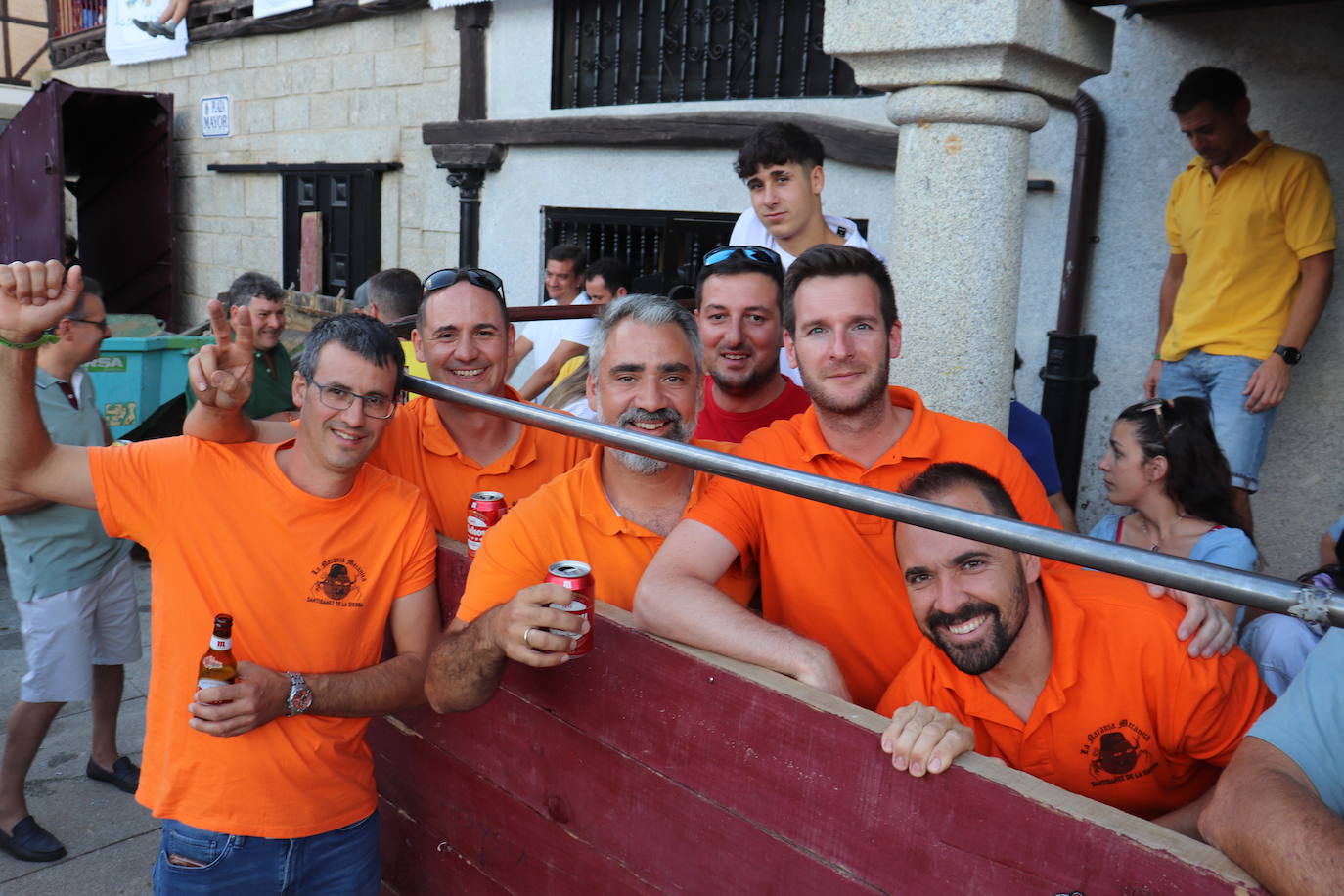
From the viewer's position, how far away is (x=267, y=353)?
16.7 ft

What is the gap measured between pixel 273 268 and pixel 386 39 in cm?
317

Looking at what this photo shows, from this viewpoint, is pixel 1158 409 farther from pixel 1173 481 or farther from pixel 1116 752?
pixel 1116 752

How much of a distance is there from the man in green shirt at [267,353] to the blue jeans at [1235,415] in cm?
392

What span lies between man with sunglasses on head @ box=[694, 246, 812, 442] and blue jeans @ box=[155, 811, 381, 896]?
152 centimetres

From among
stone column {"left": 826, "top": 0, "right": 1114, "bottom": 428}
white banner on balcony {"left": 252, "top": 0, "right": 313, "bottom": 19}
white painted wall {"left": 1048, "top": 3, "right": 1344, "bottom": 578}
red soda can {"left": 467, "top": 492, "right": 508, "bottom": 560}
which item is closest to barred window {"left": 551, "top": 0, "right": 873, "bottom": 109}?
white painted wall {"left": 1048, "top": 3, "right": 1344, "bottom": 578}

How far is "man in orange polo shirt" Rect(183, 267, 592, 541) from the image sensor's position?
9.91ft

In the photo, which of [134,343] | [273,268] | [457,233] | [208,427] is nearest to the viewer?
[208,427]

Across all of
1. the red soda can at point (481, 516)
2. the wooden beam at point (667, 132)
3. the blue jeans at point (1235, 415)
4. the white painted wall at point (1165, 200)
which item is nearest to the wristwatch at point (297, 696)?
the red soda can at point (481, 516)

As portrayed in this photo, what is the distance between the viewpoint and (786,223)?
4074 mm

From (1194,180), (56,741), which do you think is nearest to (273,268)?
(56,741)

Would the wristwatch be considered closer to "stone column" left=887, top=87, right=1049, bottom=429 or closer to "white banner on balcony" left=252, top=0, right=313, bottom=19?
"stone column" left=887, top=87, right=1049, bottom=429

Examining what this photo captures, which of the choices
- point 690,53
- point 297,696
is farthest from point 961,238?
point 690,53

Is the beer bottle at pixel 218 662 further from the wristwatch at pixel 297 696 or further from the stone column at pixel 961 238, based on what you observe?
the stone column at pixel 961 238

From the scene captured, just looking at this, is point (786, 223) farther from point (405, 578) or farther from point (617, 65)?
point (617, 65)
